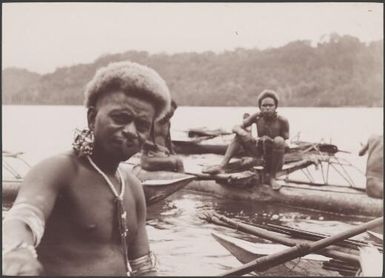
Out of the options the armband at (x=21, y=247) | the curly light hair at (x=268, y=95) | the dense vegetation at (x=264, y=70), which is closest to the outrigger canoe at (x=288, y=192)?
the curly light hair at (x=268, y=95)

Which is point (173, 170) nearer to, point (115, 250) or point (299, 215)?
point (299, 215)

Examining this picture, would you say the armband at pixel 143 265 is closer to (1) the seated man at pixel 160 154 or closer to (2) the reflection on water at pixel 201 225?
(2) the reflection on water at pixel 201 225

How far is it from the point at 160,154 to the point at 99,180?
5.41 meters

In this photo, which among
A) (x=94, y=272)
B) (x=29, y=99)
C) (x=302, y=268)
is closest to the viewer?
(x=94, y=272)

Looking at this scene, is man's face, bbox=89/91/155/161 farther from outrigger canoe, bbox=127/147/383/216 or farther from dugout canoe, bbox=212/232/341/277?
outrigger canoe, bbox=127/147/383/216

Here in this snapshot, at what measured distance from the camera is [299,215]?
6.23 meters

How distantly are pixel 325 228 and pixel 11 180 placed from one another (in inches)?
159

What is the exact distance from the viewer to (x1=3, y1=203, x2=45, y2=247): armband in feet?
4.41

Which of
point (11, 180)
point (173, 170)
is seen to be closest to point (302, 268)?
point (173, 170)

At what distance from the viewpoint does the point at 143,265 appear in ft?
6.12

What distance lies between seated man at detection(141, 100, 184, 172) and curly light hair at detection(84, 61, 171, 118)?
202 inches

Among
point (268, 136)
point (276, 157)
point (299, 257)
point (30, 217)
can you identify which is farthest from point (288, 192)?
point (30, 217)

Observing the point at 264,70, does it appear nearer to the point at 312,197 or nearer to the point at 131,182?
the point at 312,197

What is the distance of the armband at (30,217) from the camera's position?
1.34 metres
